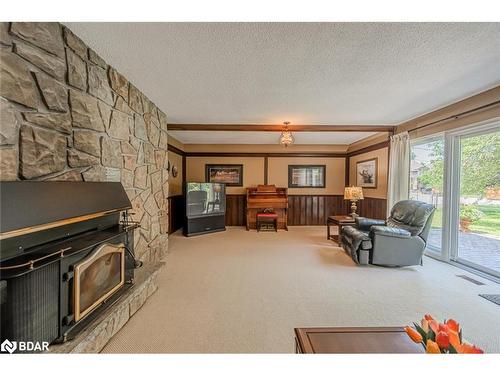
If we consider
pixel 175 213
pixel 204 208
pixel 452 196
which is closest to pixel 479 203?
pixel 452 196

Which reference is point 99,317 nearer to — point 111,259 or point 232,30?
point 111,259

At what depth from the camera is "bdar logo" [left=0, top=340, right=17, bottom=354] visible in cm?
112

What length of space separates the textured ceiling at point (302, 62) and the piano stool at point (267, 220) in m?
3.13

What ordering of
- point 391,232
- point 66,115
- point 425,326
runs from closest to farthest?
point 425,326, point 66,115, point 391,232

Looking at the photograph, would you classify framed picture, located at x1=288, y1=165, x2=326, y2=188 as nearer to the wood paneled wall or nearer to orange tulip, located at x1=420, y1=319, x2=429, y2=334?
the wood paneled wall

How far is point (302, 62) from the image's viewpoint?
85.6 inches

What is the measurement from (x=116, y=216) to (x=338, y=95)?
302 centimetres

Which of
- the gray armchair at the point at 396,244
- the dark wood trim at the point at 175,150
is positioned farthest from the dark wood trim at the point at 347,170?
the dark wood trim at the point at 175,150

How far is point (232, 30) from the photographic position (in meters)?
1.72

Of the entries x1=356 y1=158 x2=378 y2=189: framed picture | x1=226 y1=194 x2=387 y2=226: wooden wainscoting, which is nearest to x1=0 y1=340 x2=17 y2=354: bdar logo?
x1=226 y1=194 x2=387 y2=226: wooden wainscoting

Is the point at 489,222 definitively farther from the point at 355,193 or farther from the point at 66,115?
the point at 66,115

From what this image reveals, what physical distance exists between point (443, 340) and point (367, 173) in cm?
532

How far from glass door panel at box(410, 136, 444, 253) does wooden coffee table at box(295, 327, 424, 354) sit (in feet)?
10.8

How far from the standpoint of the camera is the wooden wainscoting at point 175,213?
5.35m
